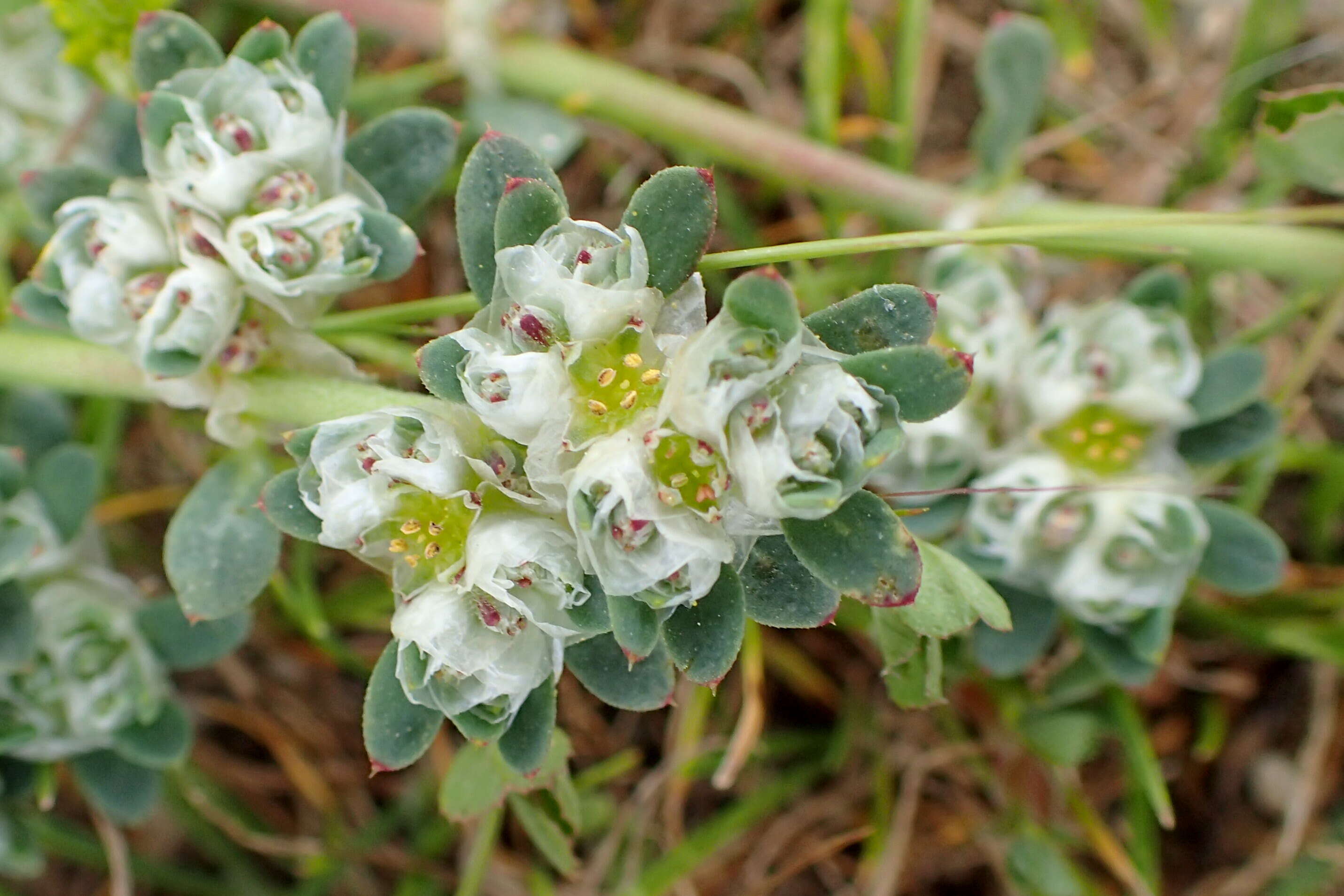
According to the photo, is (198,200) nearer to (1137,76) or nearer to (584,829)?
(584,829)

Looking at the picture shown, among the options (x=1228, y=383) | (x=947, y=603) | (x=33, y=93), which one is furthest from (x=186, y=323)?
(x=1228, y=383)

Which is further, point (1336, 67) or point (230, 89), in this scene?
point (1336, 67)

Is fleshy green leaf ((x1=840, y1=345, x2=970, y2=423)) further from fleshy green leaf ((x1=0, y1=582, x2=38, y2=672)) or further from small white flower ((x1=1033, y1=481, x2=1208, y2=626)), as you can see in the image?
fleshy green leaf ((x1=0, y1=582, x2=38, y2=672))

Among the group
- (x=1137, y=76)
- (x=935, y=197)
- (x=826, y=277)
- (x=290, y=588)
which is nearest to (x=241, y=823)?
(x=290, y=588)

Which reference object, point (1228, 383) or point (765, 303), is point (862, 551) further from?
point (1228, 383)

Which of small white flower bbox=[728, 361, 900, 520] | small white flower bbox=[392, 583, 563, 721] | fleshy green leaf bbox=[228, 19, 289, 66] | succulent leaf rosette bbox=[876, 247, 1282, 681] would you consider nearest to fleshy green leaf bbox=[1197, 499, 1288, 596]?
succulent leaf rosette bbox=[876, 247, 1282, 681]

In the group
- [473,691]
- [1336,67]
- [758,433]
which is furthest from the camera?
[1336,67]
